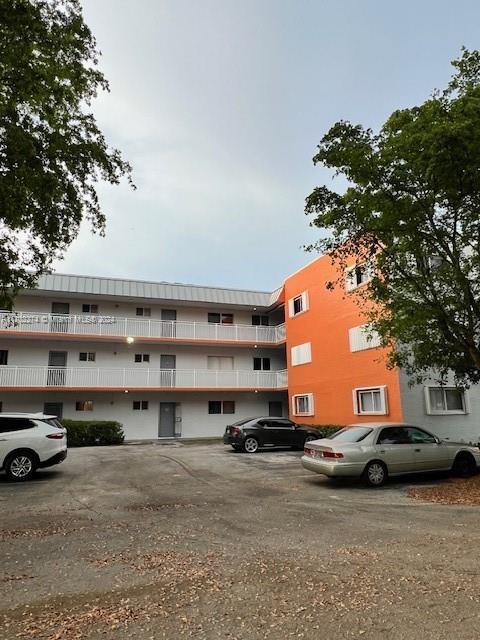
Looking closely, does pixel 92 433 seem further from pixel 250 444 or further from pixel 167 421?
pixel 250 444

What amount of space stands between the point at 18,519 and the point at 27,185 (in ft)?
18.4

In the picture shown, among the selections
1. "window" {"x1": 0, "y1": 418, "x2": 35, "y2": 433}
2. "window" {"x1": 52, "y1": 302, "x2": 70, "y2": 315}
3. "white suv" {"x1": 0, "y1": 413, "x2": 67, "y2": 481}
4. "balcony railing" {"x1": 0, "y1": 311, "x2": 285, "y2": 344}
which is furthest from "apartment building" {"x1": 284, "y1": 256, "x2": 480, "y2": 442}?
"window" {"x1": 52, "y1": 302, "x2": 70, "y2": 315}

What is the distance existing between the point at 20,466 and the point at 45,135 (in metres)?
7.64

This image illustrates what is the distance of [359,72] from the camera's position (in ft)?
38.9

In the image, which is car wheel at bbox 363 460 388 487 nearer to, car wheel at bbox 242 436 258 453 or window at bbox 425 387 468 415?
window at bbox 425 387 468 415

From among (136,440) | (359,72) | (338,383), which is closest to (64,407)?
(136,440)

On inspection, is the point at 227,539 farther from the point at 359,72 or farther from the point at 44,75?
the point at 359,72

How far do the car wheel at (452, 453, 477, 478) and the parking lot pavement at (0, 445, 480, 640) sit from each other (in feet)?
9.83

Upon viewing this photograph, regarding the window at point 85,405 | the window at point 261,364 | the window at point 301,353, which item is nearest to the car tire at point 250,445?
the window at point 301,353

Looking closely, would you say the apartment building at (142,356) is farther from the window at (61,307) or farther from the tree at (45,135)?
the tree at (45,135)

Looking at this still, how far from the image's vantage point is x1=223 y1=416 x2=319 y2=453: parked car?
17.7m

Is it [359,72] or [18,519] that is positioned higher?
[359,72]

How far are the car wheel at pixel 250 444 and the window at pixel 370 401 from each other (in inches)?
171

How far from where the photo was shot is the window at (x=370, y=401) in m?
16.7
